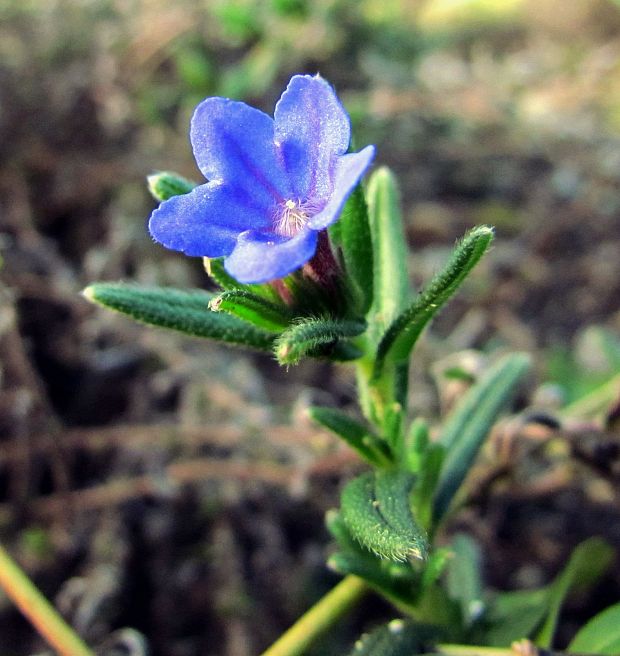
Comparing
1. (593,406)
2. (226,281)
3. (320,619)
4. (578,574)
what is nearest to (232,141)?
(226,281)

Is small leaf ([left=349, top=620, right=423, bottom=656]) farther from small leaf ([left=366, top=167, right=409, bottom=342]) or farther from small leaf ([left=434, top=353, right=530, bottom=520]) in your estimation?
small leaf ([left=366, top=167, right=409, bottom=342])

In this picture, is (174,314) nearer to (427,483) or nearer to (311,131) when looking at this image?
(311,131)

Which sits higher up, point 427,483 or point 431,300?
point 431,300

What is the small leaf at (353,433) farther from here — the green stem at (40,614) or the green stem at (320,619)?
the green stem at (40,614)

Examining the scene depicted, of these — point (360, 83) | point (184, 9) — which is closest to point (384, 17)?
point (360, 83)

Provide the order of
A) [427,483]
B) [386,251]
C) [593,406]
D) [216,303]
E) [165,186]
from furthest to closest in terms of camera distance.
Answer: [593,406] < [386,251] < [427,483] < [165,186] < [216,303]

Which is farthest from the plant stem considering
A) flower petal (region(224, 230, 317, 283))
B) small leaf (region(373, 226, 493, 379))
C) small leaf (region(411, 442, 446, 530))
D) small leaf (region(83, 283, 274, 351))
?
flower petal (region(224, 230, 317, 283))

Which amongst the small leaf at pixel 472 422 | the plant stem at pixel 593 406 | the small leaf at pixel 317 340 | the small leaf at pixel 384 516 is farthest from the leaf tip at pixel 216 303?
the plant stem at pixel 593 406
